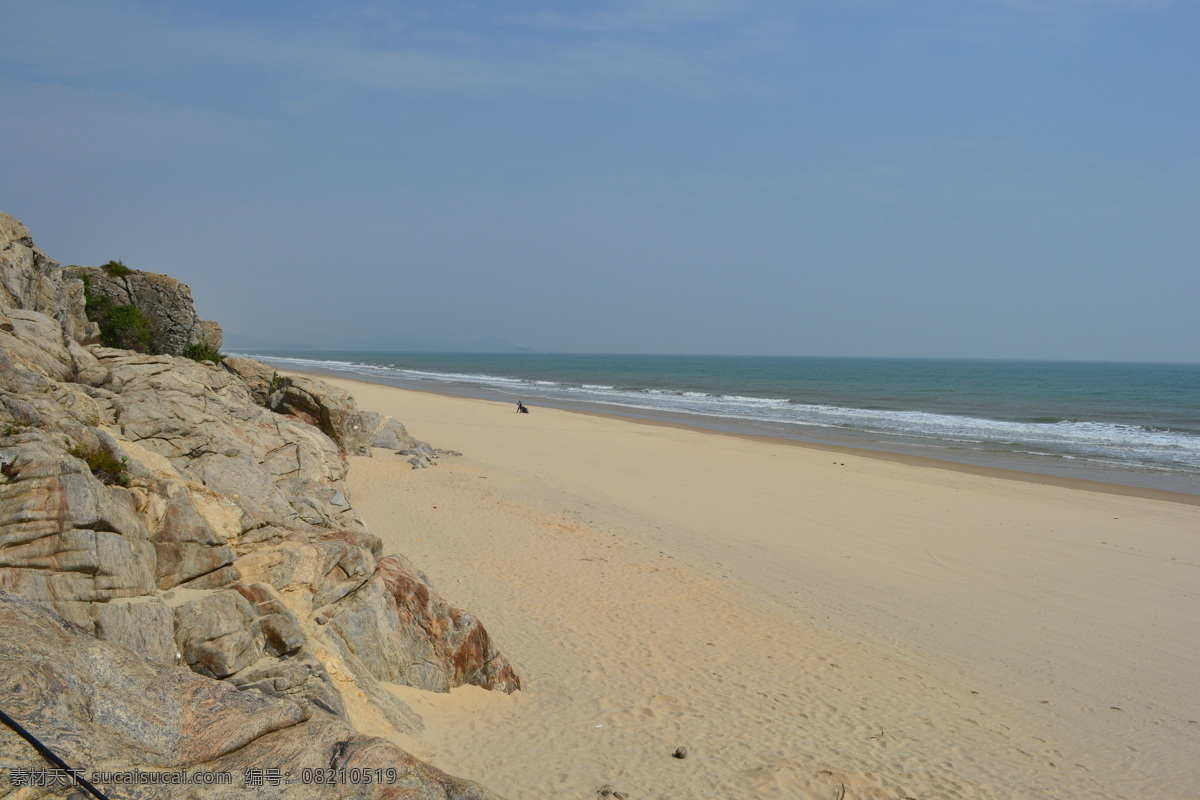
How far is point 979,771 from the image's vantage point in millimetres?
6367

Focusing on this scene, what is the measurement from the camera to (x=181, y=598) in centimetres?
510

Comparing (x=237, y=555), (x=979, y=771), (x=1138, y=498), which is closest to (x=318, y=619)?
(x=237, y=555)

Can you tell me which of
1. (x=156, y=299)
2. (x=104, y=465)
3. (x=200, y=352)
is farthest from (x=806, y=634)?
(x=156, y=299)

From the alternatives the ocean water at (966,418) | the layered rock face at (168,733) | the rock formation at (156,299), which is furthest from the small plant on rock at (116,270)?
the ocean water at (966,418)

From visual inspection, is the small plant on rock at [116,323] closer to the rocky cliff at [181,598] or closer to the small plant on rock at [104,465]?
the rocky cliff at [181,598]

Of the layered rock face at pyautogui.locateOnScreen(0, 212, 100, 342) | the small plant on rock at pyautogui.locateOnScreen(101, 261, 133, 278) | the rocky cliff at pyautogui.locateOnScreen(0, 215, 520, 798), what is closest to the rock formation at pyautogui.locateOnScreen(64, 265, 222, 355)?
the small plant on rock at pyautogui.locateOnScreen(101, 261, 133, 278)

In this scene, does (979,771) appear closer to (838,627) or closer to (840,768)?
(840,768)

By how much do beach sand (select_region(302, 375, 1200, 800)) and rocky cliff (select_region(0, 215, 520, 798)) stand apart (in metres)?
0.72

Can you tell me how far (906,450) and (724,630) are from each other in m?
20.9

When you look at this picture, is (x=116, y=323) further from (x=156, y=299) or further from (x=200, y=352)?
(x=200, y=352)

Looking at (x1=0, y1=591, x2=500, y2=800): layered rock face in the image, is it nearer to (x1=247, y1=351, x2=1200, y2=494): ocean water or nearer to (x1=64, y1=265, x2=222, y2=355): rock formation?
(x1=64, y1=265, x2=222, y2=355): rock formation

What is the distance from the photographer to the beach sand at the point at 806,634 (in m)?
6.21

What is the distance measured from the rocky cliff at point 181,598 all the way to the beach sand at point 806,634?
721 millimetres

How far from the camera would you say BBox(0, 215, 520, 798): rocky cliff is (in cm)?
318
